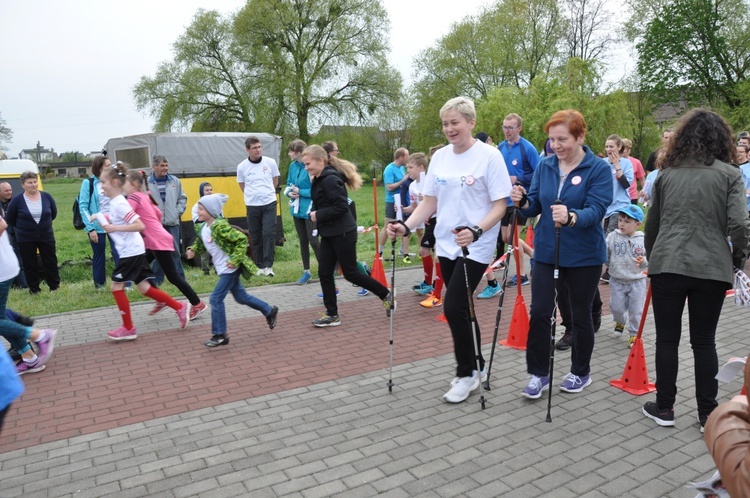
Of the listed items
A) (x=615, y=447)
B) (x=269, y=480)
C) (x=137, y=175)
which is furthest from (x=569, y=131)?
(x=137, y=175)

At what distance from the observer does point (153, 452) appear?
13.3ft

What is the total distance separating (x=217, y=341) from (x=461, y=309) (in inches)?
121

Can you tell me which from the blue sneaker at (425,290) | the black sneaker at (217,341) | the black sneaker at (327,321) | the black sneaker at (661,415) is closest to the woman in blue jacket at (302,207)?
the blue sneaker at (425,290)

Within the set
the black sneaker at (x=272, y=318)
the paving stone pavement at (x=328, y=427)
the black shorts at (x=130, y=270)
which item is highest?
the black shorts at (x=130, y=270)

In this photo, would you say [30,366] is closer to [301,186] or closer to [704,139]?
[301,186]

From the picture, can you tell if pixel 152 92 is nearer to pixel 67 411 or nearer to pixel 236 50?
pixel 236 50

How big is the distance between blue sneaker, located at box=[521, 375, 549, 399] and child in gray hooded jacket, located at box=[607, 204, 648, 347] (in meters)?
1.78

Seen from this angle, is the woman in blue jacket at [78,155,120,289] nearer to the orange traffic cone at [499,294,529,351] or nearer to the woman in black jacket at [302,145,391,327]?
the woman in black jacket at [302,145,391,327]

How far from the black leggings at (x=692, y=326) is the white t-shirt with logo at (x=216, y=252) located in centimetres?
420

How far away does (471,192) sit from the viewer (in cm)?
450

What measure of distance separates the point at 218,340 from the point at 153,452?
7.89 ft

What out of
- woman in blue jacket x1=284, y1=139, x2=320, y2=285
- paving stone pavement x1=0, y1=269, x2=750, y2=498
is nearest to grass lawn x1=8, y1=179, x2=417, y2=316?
woman in blue jacket x1=284, y1=139, x2=320, y2=285

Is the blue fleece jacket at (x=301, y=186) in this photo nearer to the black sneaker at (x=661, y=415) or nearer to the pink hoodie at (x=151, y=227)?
the pink hoodie at (x=151, y=227)

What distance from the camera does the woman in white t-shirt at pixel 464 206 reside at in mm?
4453
